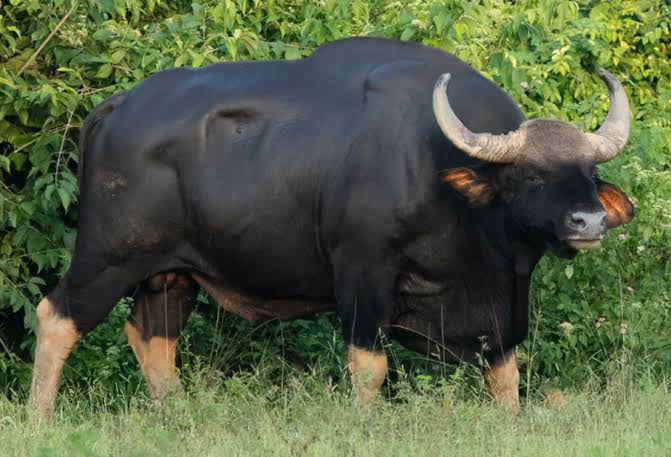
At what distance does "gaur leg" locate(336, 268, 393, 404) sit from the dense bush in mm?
772

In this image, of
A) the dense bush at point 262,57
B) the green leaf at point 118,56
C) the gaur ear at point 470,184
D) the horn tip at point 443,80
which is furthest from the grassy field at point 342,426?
the green leaf at point 118,56

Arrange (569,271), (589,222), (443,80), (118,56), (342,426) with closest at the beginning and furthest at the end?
(342,426) → (589,222) → (443,80) → (569,271) → (118,56)

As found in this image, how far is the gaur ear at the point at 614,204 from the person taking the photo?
659 cm

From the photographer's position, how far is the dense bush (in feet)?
25.2

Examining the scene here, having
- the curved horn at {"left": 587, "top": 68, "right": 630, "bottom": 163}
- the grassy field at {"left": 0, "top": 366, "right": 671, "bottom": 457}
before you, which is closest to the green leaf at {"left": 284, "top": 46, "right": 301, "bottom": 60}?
the curved horn at {"left": 587, "top": 68, "right": 630, "bottom": 163}

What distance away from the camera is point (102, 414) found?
628 centimetres

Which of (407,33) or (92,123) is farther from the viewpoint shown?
(407,33)

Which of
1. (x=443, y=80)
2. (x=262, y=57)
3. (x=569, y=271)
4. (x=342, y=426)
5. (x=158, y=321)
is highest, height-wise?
A: (x=443, y=80)

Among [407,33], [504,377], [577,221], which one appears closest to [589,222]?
[577,221]

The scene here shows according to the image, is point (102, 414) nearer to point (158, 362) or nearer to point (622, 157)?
point (158, 362)

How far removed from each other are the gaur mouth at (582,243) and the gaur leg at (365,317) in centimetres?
94

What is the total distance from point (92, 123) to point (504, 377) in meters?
2.45

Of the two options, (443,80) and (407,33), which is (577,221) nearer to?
(443,80)

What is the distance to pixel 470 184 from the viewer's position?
21.2 feet
